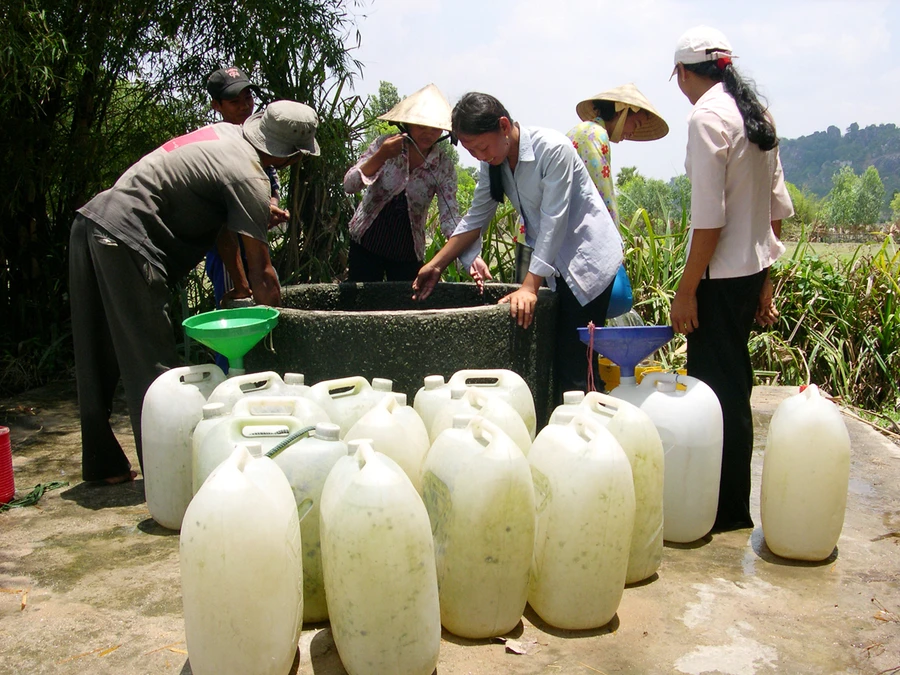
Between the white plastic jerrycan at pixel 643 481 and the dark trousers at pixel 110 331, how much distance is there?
177 centimetres

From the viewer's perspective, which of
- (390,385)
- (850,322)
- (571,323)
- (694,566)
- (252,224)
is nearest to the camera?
(694,566)

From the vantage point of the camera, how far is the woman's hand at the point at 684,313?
2.95m

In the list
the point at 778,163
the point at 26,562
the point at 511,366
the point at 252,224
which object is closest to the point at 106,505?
the point at 26,562

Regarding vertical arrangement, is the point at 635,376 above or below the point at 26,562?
above

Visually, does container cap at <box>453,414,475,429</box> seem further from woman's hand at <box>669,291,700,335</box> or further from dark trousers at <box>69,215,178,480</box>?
dark trousers at <box>69,215,178,480</box>

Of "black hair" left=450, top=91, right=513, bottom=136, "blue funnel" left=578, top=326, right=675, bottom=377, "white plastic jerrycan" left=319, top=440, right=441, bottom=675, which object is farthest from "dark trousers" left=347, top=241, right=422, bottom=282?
"white plastic jerrycan" left=319, top=440, right=441, bottom=675

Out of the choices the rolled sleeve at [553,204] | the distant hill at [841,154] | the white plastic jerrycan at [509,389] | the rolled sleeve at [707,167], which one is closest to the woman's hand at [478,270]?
the rolled sleeve at [553,204]

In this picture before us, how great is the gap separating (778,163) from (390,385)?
1605mm

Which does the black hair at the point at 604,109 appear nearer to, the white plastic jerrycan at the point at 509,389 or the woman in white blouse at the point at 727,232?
the woman in white blouse at the point at 727,232

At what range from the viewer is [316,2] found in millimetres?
5160

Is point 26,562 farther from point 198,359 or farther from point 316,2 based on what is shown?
point 316,2

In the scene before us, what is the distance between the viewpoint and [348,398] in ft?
9.39

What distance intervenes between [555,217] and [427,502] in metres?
1.40

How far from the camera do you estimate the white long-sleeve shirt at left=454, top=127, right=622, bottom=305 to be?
3217 millimetres
